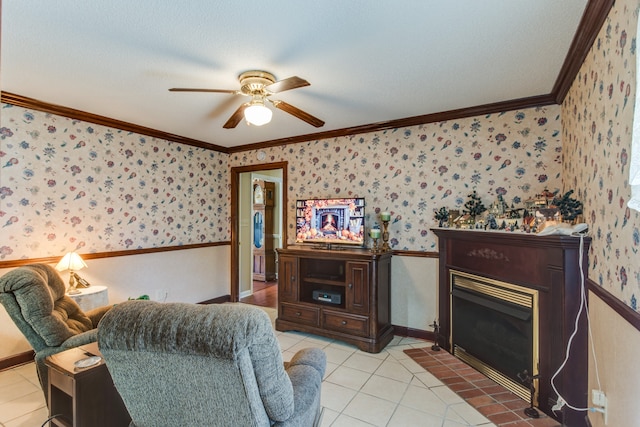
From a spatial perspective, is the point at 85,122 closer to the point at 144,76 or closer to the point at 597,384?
the point at 144,76

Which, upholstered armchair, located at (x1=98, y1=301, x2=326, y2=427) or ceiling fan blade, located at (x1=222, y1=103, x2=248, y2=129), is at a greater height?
ceiling fan blade, located at (x1=222, y1=103, x2=248, y2=129)

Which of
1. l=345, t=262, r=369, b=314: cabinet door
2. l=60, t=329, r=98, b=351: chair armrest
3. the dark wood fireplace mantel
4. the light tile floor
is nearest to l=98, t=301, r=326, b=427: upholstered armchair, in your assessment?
l=60, t=329, r=98, b=351: chair armrest

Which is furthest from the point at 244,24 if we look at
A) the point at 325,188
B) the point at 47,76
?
the point at 325,188

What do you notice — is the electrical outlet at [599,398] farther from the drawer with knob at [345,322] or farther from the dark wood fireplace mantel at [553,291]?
the drawer with knob at [345,322]

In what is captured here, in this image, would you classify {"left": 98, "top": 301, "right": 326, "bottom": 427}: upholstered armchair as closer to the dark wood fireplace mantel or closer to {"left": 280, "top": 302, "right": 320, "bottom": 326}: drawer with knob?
the dark wood fireplace mantel

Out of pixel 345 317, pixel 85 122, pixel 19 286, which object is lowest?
pixel 345 317

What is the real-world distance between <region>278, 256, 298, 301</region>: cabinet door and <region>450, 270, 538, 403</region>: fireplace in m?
1.60

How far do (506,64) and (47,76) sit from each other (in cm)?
329

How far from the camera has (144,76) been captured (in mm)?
2488

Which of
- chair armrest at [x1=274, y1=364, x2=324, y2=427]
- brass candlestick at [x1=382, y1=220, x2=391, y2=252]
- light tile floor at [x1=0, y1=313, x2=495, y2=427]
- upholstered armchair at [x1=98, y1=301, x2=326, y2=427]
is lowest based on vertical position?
light tile floor at [x1=0, y1=313, x2=495, y2=427]

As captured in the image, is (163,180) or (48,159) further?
(163,180)

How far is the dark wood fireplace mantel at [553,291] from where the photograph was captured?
6.86 feet

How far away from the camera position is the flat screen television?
3611mm

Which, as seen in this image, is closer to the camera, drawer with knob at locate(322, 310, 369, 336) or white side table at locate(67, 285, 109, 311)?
white side table at locate(67, 285, 109, 311)
